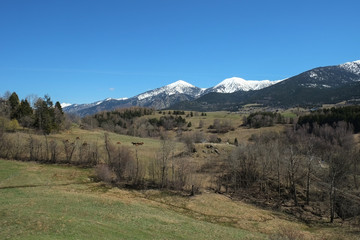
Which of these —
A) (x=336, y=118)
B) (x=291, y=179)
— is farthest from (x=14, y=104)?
(x=336, y=118)

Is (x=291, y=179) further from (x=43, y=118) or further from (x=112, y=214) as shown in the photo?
(x=43, y=118)

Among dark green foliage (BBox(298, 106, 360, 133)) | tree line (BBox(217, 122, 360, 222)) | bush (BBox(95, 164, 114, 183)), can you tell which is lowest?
tree line (BBox(217, 122, 360, 222))

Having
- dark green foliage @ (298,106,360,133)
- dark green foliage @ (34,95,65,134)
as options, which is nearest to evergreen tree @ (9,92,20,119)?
dark green foliage @ (34,95,65,134)

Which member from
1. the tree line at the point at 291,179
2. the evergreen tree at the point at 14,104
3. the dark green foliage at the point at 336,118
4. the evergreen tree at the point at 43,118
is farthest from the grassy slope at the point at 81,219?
the dark green foliage at the point at 336,118

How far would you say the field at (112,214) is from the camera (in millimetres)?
25812

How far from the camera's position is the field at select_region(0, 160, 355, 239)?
25.8m

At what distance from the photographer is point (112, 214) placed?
3528 cm

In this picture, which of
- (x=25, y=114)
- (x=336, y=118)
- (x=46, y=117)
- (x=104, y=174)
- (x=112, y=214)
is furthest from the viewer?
(x=336, y=118)

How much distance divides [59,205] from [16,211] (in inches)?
286

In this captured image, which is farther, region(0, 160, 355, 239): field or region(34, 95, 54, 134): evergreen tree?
region(34, 95, 54, 134): evergreen tree

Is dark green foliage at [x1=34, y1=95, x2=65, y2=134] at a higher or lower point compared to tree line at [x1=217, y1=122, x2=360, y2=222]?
higher

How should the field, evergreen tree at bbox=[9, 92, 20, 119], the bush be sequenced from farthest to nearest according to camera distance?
1. evergreen tree at bbox=[9, 92, 20, 119]
2. the bush
3. the field

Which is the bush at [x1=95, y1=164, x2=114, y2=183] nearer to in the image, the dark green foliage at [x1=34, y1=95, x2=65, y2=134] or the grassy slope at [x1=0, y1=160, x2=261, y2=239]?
the grassy slope at [x1=0, y1=160, x2=261, y2=239]

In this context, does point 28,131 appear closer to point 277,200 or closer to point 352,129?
point 277,200
